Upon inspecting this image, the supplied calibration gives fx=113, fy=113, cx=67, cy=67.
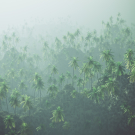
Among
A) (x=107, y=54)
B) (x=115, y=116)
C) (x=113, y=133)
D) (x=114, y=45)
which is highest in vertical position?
(x=114, y=45)

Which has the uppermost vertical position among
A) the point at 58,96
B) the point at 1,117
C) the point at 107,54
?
the point at 107,54

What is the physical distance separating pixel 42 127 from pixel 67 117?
12.3 metres

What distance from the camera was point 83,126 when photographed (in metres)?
48.9

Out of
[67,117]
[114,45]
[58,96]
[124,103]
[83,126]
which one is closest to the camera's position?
[124,103]

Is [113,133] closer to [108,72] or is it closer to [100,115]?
[100,115]

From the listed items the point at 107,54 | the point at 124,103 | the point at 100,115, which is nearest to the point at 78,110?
the point at 100,115

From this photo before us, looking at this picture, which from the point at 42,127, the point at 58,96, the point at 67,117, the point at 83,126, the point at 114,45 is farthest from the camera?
the point at 114,45

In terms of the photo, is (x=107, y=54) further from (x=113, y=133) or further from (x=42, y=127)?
(x=42, y=127)

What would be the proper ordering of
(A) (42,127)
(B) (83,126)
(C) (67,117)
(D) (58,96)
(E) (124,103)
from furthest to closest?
1. (D) (58,96)
2. (C) (67,117)
3. (B) (83,126)
4. (A) (42,127)
5. (E) (124,103)

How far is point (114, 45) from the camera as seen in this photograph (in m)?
102

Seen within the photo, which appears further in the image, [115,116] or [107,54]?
[107,54]

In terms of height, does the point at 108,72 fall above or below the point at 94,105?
above

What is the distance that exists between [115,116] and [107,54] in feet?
83.0

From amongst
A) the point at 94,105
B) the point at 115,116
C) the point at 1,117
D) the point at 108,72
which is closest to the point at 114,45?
the point at 108,72
